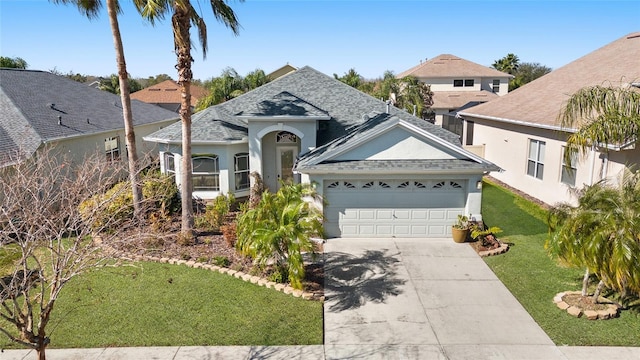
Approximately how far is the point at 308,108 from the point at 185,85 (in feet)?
18.2

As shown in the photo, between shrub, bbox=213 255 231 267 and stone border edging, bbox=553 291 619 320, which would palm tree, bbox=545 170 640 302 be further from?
shrub, bbox=213 255 231 267

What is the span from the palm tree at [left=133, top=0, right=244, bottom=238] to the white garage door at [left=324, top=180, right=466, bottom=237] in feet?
15.2

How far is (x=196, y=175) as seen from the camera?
58.9 ft

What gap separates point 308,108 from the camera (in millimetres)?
17734

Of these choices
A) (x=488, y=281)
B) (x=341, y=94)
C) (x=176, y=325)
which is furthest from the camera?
(x=341, y=94)

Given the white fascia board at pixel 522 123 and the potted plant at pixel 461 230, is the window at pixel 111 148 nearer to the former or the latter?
the potted plant at pixel 461 230

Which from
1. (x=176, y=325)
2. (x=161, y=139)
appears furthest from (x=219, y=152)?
(x=176, y=325)

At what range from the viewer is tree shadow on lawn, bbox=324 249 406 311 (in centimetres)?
1044

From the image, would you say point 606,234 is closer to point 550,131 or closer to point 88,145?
point 550,131

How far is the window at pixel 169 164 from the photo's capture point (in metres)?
18.4

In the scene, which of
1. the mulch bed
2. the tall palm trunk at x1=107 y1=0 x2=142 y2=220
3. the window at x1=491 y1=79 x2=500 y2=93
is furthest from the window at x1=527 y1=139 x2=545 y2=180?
the window at x1=491 y1=79 x2=500 y2=93

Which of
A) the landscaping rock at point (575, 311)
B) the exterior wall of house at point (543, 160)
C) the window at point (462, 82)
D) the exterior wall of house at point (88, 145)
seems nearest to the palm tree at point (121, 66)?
the exterior wall of house at point (88, 145)

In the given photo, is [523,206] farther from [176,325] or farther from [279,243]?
[176,325]

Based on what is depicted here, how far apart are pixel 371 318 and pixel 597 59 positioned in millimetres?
19168
